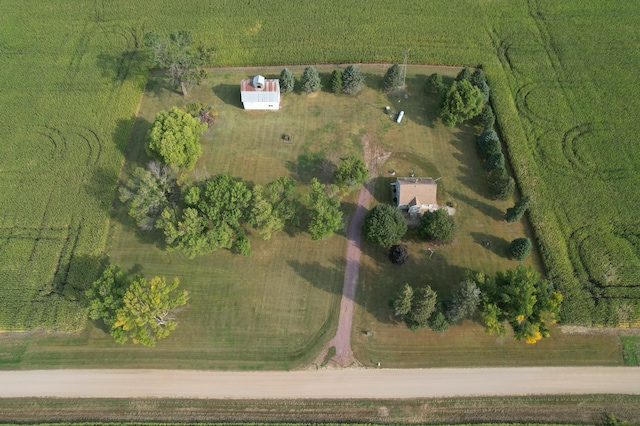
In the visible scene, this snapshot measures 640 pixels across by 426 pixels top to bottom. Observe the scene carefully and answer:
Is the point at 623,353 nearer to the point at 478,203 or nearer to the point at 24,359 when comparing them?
the point at 478,203

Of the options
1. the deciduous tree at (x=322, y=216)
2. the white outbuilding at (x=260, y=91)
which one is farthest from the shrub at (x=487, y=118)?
the white outbuilding at (x=260, y=91)

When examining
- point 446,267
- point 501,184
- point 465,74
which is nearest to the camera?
point 446,267

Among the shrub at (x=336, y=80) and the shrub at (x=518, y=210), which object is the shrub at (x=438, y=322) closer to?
the shrub at (x=518, y=210)

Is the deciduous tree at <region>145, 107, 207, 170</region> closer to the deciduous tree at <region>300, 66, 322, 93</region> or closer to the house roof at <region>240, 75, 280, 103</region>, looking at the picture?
the house roof at <region>240, 75, 280, 103</region>

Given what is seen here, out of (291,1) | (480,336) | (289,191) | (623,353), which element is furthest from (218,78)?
(623,353)

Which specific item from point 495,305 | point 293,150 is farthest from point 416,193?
point 293,150

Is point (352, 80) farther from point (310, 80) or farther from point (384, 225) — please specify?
point (384, 225)
